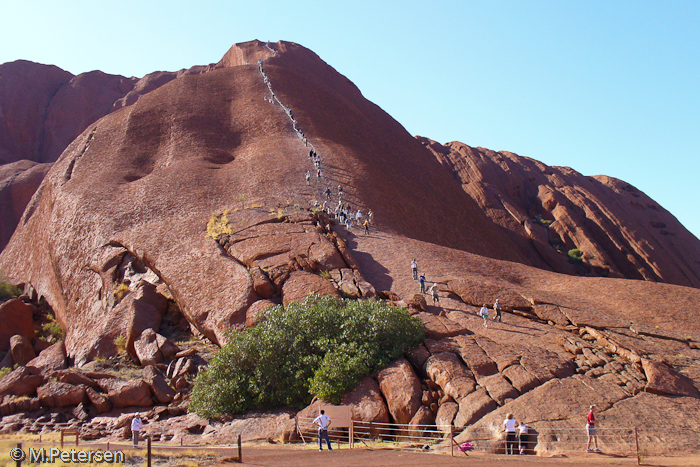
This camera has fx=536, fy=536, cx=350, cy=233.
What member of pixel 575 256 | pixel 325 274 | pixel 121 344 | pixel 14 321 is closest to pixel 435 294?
pixel 325 274

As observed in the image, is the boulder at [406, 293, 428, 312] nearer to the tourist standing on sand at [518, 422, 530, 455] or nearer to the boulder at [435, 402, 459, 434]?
the boulder at [435, 402, 459, 434]

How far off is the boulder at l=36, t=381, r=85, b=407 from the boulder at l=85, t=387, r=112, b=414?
0.38 meters

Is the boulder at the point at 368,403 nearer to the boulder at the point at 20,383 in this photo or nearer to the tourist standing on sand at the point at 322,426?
the tourist standing on sand at the point at 322,426

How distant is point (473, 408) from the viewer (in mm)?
18359

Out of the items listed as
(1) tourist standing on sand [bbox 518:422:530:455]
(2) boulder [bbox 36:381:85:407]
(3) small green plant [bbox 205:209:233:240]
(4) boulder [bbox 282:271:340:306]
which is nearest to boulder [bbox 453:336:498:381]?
(1) tourist standing on sand [bbox 518:422:530:455]

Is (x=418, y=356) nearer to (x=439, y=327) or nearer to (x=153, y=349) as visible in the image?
(x=439, y=327)

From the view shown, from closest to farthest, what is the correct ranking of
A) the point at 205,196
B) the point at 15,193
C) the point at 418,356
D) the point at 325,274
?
the point at 418,356 < the point at 325,274 < the point at 205,196 < the point at 15,193

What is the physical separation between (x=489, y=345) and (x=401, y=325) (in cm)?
370

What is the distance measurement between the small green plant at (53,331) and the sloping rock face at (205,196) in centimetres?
52

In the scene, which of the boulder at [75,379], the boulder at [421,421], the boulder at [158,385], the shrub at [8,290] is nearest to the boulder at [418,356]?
the boulder at [421,421]

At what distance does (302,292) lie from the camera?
27.3m

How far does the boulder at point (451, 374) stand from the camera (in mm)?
19406

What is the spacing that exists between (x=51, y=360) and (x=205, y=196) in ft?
51.4

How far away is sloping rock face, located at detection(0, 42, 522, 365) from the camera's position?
3067 centimetres
